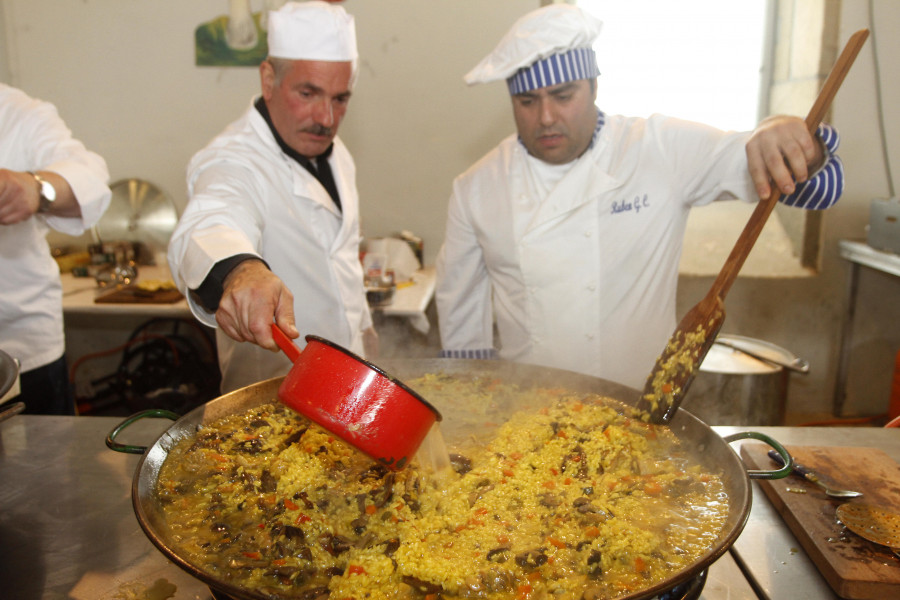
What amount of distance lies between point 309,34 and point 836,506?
2252mm

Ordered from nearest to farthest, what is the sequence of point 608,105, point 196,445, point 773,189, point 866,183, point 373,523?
point 373,523 < point 196,445 < point 773,189 < point 866,183 < point 608,105

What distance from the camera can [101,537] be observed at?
1.38m

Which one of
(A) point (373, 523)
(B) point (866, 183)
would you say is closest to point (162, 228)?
(A) point (373, 523)

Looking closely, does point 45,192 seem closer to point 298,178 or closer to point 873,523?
point 298,178

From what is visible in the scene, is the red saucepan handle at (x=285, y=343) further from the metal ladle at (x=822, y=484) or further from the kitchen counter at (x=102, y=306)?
the kitchen counter at (x=102, y=306)

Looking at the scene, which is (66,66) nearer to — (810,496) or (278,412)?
(278,412)

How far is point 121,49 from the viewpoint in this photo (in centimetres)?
454

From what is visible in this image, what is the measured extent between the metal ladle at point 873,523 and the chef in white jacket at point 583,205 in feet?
3.46

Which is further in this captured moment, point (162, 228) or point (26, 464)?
point (162, 228)

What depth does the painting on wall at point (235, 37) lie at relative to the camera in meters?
4.37

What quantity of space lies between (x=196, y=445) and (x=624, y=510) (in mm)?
1031

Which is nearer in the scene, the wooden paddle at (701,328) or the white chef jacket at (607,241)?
the wooden paddle at (701,328)

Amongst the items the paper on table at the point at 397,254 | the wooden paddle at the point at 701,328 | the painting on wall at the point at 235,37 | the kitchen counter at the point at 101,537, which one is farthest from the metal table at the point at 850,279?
the painting on wall at the point at 235,37

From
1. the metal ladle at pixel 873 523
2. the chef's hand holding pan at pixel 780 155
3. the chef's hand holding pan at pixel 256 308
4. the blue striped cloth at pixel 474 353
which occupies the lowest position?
the blue striped cloth at pixel 474 353
